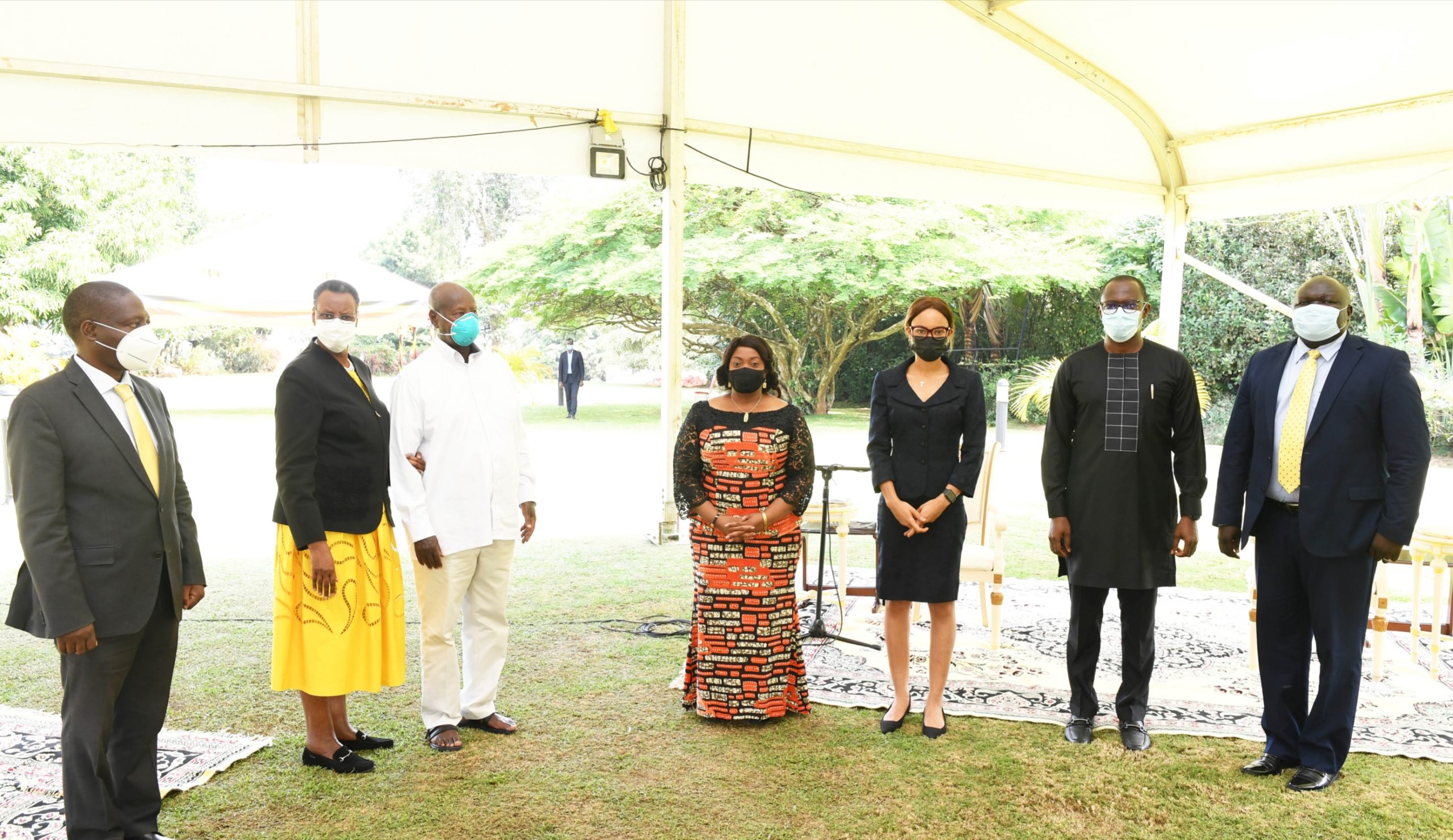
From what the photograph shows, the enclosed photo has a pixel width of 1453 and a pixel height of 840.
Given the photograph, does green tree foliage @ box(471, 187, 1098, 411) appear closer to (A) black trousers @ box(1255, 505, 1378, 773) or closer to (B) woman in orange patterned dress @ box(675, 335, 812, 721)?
(B) woman in orange patterned dress @ box(675, 335, 812, 721)

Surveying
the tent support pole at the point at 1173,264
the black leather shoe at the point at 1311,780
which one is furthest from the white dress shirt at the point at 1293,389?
the tent support pole at the point at 1173,264

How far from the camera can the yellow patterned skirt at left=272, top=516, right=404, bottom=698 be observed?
11.0 feet

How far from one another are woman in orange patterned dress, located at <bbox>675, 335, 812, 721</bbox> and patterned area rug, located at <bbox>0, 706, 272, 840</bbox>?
5.66 feet

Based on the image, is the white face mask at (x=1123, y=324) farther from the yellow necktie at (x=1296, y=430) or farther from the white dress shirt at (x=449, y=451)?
the white dress shirt at (x=449, y=451)

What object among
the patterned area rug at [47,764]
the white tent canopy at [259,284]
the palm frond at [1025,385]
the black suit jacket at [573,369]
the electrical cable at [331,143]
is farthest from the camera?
the black suit jacket at [573,369]

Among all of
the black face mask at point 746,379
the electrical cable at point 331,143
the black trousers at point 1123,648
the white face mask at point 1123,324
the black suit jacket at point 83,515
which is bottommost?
the black trousers at point 1123,648

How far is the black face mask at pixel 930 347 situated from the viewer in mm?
3908

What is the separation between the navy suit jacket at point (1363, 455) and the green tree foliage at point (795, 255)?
13324mm

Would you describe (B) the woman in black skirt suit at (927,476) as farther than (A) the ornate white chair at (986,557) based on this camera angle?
No

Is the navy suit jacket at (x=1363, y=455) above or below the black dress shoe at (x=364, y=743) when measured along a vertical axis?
above

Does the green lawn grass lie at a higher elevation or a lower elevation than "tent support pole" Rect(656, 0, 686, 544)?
lower

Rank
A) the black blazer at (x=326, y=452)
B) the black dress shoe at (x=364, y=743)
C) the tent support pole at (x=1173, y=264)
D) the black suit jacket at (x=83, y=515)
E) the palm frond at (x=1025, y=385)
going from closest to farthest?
the black suit jacket at (x=83, y=515) → the black blazer at (x=326, y=452) → the black dress shoe at (x=364, y=743) → the tent support pole at (x=1173, y=264) → the palm frond at (x=1025, y=385)

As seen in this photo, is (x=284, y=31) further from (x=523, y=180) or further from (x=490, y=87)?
(x=523, y=180)

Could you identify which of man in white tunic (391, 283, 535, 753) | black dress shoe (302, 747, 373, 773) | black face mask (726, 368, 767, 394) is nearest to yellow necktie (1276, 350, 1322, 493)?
black face mask (726, 368, 767, 394)
